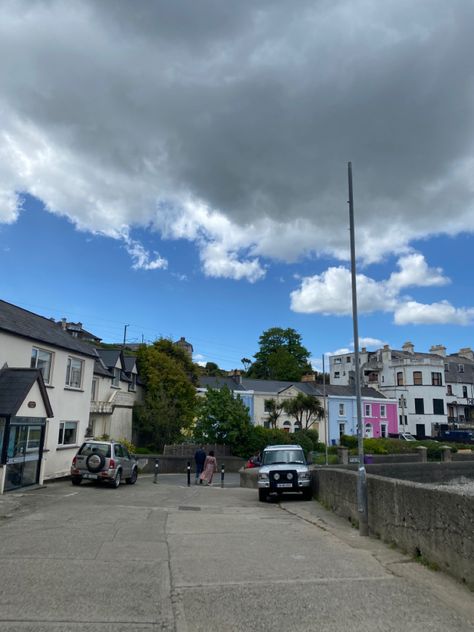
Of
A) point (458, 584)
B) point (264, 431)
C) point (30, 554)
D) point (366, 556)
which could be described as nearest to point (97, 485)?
point (30, 554)

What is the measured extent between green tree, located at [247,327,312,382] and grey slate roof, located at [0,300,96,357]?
62.1 metres

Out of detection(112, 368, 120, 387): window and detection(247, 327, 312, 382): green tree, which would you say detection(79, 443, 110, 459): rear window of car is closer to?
detection(112, 368, 120, 387): window

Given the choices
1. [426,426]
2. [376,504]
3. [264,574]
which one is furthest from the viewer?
[426,426]

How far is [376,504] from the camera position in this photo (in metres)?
9.65

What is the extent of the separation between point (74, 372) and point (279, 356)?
64552mm

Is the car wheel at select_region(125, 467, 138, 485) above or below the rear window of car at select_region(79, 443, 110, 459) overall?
below

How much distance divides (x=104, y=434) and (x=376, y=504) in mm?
25334

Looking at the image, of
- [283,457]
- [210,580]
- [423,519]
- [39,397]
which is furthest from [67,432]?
[423,519]

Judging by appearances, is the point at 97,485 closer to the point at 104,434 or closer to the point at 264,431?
the point at 104,434

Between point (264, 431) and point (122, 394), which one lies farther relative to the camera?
point (264, 431)

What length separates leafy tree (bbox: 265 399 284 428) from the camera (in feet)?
174

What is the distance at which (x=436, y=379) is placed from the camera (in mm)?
71500

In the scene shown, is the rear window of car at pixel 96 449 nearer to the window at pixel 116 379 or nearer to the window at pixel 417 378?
the window at pixel 116 379

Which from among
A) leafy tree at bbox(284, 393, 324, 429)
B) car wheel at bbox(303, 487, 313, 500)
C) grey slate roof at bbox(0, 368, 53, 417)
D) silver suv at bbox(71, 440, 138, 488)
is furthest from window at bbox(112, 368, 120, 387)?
leafy tree at bbox(284, 393, 324, 429)
